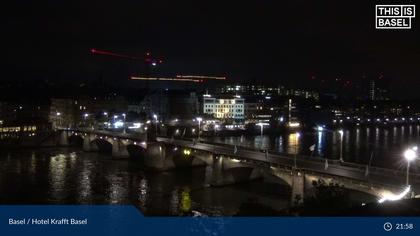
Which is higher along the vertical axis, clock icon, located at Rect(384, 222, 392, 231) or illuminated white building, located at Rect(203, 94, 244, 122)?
illuminated white building, located at Rect(203, 94, 244, 122)

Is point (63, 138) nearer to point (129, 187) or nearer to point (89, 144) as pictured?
point (89, 144)

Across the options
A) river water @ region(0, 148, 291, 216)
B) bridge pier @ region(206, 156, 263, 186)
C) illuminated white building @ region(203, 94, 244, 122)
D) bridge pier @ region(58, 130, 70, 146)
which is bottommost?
river water @ region(0, 148, 291, 216)

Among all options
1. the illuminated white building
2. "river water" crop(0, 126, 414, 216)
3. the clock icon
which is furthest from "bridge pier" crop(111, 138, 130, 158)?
the illuminated white building

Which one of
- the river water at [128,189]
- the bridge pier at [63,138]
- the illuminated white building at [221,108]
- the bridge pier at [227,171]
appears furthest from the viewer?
the illuminated white building at [221,108]

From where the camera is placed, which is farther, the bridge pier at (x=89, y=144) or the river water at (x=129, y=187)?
the bridge pier at (x=89, y=144)

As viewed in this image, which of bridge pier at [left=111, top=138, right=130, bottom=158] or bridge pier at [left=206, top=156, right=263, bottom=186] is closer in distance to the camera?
bridge pier at [left=206, top=156, right=263, bottom=186]

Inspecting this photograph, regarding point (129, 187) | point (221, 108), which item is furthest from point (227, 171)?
point (221, 108)

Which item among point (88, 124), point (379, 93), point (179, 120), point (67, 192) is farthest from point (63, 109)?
point (379, 93)

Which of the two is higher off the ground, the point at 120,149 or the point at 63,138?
Answer: the point at 63,138

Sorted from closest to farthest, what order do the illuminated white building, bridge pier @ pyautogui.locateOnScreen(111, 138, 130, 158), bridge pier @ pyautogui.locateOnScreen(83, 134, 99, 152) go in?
bridge pier @ pyautogui.locateOnScreen(111, 138, 130, 158)
bridge pier @ pyautogui.locateOnScreen(83, 134, 99, 152)
the illuminated white building

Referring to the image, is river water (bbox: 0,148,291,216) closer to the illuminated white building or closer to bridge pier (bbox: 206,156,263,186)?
bridge pier (bbox: 206,156,263,186)

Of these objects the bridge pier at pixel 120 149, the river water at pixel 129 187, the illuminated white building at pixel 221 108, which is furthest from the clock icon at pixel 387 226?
the illuminated white building at pixel 221 108

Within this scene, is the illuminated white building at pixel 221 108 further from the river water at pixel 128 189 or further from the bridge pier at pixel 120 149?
the river water at pixel 128 189

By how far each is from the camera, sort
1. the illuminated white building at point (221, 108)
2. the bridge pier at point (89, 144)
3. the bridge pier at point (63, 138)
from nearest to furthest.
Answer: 1. the bridge pier at point (89, 144)
2. the bridge pier at point (63, 138)
3. the illuminated white building at point (221, 108)
